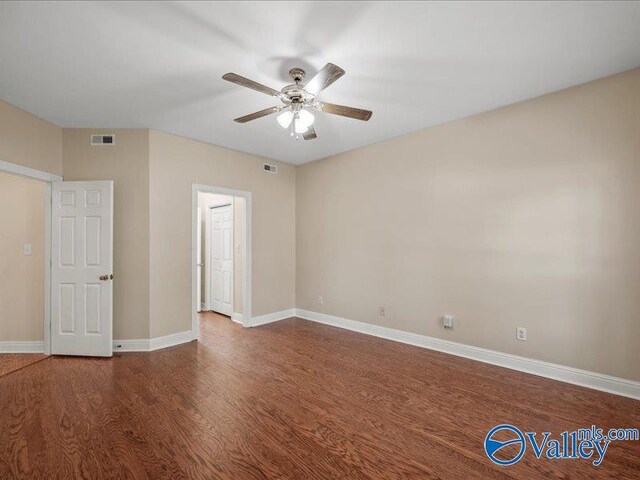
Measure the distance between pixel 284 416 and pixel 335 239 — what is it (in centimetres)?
295

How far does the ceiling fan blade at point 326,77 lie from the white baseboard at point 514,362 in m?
3.16

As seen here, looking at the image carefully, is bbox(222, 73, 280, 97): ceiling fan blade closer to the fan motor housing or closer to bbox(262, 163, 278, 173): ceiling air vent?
the fan motor housing

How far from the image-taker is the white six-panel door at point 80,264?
3490 mm

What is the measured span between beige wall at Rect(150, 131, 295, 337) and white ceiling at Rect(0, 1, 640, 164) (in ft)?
2.46

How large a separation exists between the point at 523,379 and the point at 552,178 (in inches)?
78.2

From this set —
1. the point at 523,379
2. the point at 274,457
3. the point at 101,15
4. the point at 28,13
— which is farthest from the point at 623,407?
the point at 28,13

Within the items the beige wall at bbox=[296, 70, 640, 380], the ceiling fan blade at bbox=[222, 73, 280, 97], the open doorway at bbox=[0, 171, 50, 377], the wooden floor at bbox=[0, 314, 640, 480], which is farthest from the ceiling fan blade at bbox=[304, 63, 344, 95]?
the open doorway at bbox=[0, 171, 50, 377]

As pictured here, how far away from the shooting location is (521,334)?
306cm

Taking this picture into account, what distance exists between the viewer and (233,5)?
1.79 metres

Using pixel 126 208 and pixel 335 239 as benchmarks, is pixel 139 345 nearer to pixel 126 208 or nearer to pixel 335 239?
pixel 126 208

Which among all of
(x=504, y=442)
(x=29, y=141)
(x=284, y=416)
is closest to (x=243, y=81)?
(x=284, y=416)

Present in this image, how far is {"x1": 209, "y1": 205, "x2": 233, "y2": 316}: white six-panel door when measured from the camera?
5.27m

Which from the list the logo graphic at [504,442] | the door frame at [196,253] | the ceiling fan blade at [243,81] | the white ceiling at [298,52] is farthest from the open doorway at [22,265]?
the logo graphic at [504,442]

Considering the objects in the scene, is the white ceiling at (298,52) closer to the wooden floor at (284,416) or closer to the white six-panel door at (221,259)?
the white six-panel door at (221,259)
